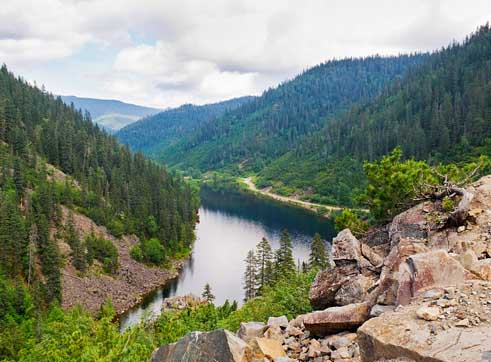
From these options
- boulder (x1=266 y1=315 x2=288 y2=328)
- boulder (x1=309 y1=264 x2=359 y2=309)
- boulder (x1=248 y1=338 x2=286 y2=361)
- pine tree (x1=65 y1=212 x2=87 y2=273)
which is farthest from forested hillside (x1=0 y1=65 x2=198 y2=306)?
boulder (x1=248 y1=338 x2=286 y2=361)

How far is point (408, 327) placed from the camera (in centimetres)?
1039

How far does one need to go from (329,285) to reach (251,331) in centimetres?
588

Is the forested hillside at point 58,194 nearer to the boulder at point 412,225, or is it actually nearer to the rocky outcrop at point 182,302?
the rocky outcrop at point 182,302

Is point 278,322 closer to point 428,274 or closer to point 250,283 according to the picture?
point 428,274

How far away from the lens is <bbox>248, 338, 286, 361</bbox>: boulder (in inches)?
521

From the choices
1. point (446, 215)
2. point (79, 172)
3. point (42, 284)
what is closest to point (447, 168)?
point (446, 215)

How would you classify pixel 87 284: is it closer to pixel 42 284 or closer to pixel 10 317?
pixel 42 284

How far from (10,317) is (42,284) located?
9763 mm

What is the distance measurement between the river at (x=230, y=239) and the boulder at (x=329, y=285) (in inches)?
1182

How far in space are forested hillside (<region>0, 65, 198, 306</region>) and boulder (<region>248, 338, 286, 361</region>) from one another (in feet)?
184

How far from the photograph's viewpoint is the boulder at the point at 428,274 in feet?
41.5

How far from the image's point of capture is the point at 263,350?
1341 cm

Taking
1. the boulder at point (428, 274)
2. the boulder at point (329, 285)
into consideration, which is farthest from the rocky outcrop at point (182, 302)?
the boulder at point (428, 274)

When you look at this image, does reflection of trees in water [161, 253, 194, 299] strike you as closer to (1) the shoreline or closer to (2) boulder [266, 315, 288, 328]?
(1) the shoreline
